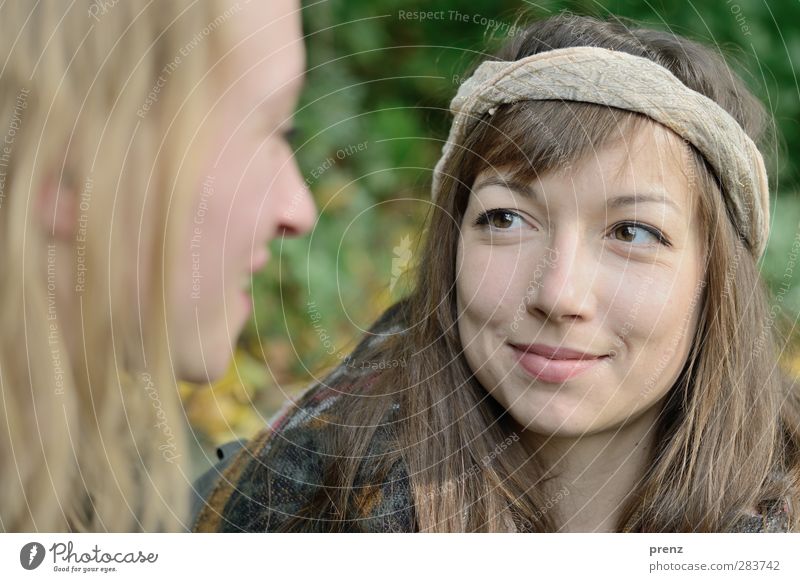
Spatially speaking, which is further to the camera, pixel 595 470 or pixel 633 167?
pixel 595 470

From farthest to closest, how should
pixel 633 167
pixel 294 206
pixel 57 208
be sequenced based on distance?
pixel 294 206
pixel 57 208
pixel 633 167

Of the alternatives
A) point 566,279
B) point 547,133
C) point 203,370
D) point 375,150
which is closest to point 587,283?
point 566,279

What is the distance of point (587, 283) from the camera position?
81 cm

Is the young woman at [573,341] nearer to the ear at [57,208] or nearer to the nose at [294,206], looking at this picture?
the nose at [294,206]

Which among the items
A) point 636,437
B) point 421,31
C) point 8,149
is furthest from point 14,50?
point 636,437

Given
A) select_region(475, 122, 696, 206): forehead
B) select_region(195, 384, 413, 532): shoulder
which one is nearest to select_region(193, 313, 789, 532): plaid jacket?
select_region(195, 384, 413, 532): shoulder

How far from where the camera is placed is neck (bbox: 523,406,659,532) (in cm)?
90

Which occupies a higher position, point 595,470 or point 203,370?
point 203,370

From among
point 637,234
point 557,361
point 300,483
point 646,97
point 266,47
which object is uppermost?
point 266,47

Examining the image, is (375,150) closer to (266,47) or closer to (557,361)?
(266,47)

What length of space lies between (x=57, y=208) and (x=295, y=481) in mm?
391

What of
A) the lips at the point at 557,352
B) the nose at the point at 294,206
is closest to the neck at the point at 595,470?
the lips at the point at 557,352
